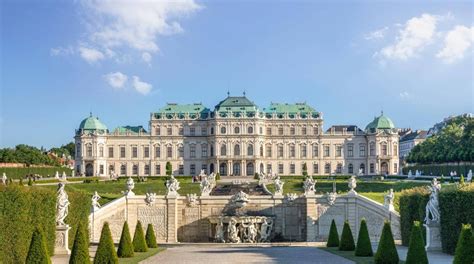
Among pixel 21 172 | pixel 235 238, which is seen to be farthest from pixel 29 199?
pixel 21 172

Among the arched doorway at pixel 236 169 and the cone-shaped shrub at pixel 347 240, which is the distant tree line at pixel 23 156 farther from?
the cone-shaped shrub at pixel 347 240

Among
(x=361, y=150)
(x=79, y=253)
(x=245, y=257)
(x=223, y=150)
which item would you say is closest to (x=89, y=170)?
(x=223, y=150)

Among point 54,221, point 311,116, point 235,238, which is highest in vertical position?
point 311,116

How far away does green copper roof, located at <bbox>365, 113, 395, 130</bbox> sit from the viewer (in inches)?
3391

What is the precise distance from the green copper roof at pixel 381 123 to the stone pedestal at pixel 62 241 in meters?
69.0

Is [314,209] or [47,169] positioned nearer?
[314,209]

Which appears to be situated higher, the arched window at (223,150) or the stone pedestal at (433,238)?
the arched window at (223,150)

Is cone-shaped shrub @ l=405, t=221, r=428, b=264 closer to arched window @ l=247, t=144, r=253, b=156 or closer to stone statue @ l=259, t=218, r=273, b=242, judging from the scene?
stone statue @ l=259, t=218, r=273, b=242

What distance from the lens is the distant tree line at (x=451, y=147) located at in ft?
186

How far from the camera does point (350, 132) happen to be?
8650 centimetres

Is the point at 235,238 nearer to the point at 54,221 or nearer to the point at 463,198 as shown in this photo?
the point at 54,221

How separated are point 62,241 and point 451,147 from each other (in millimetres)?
46898

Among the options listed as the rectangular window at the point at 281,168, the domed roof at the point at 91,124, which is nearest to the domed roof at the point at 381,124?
the rectangular window at the point at 281,168

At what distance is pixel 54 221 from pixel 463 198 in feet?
39.8
